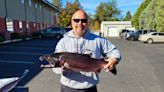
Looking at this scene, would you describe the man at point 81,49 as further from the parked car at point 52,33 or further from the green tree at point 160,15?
the parked car at point 52,33

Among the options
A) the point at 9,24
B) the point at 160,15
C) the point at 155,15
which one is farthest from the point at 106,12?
the point at 9,24

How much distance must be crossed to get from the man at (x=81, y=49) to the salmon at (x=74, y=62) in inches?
Answer: 6.0

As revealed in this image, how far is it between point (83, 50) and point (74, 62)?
1.15 feet

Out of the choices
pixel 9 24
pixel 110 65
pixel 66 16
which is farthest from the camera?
pixel 66 16

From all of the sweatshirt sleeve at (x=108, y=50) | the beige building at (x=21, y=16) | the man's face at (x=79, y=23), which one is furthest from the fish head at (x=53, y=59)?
the beige building at (x=21, y=16)

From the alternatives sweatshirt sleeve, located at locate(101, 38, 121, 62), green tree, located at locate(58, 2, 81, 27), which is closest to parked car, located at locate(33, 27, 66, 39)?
green tree, located at locate(58, 2, 81, 27)

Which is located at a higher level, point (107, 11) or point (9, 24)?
point (107, 11)

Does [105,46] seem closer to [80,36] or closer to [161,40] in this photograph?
[80,36]

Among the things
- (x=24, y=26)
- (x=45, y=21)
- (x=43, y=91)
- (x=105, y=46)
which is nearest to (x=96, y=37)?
(x=105, y=46)

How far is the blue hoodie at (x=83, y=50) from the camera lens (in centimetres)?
390

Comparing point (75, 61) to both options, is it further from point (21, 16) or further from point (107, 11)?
point (107, 11)

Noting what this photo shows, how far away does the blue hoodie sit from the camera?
3.90 metres

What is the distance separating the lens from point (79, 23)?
3873 mm

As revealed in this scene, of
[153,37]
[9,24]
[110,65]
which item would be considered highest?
[9,24]
